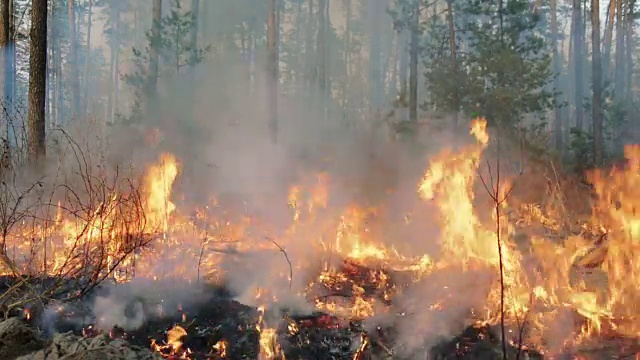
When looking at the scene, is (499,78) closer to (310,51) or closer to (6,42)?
(6,42)

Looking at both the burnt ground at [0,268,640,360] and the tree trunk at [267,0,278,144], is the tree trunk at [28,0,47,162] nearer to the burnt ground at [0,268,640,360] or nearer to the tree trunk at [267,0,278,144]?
the burnt ground at [0,268,640,360]

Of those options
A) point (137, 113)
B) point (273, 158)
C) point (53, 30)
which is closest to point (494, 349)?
point (273, 158)

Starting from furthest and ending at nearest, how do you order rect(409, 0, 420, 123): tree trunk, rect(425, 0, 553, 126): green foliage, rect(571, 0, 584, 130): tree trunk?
rect(571, 0, 584, 130): tree trunk
rect(409, 0, 420, 123): tree trunk
rect(425, 0, 553, 126): green foliage

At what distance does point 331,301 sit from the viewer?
19.9ft

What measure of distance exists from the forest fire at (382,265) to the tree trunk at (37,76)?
2.42m

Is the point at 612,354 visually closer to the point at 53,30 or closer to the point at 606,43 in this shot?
the point at 606,43

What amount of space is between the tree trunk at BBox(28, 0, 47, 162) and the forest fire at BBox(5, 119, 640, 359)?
2417mm

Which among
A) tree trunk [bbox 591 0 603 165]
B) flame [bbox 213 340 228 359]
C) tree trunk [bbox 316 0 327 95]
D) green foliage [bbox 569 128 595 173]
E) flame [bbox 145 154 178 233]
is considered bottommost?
flame [bbox 213 340 228 359]

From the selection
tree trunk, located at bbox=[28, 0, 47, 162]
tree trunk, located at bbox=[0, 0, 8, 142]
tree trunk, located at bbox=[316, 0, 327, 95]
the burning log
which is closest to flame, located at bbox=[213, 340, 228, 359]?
the burning log

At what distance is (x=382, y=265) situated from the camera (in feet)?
23.5

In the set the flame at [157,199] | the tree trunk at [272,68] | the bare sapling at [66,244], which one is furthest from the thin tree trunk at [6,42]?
the tree trunk at [272,68]

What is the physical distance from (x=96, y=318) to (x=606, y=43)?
31.8 m

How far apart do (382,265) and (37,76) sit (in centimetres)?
763

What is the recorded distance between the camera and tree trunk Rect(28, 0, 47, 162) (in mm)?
9328
